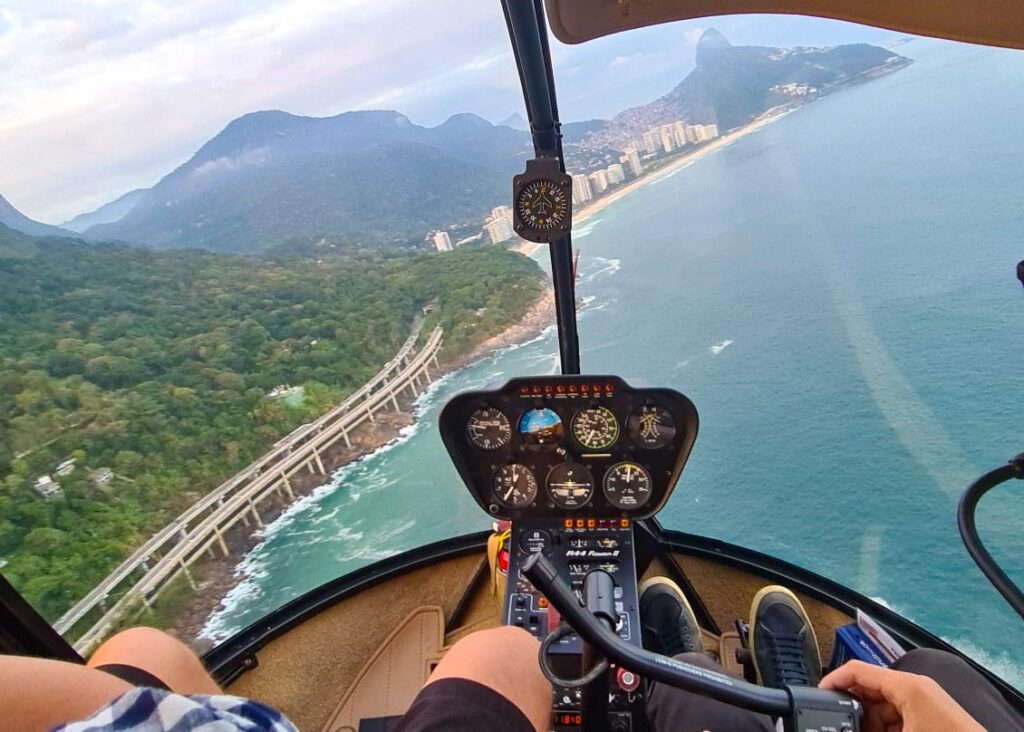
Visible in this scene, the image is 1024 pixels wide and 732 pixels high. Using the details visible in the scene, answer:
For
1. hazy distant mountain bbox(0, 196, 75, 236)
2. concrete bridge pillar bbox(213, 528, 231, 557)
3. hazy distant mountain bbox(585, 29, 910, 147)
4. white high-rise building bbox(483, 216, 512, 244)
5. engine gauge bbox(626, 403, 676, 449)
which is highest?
hazy distant mountain bbox(0, 196, 75, 236)

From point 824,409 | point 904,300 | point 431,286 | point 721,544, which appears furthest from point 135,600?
point 904,300

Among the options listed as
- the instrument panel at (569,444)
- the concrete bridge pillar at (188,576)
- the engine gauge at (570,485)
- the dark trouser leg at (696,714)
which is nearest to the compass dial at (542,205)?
the instrument panel at (569,444)

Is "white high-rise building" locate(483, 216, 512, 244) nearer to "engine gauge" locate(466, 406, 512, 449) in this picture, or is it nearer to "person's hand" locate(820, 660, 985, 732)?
"engine gauge" locate(466, 406, 512, 449)

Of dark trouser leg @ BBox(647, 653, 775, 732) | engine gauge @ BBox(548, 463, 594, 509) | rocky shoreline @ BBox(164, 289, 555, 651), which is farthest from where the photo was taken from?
rocky shoreline @ BBox(164, 289, 555, 651)

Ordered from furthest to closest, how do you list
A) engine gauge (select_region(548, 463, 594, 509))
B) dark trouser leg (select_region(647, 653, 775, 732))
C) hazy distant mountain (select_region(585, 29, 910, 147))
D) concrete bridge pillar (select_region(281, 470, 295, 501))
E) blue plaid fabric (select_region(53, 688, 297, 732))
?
concrete bridge pillar (select_region(281, 470, 295, 501)) → hazy distant mountain (select_region(585, 29, 910, 147)) → engine gauge (select_region(548, 463, 594, 509)) → dark trouser leg (select_region(647, 653, 775, 732)) → blue plaid fabric (select_region(53, 688, 297, 732))

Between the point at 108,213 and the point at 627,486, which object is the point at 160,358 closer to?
the point at 108,213

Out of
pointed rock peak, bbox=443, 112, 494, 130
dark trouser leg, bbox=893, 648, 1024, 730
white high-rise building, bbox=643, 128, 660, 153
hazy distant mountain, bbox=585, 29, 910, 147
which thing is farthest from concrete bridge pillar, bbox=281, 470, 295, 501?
dark trouser leg, bbox=893, 648, 1024, 730

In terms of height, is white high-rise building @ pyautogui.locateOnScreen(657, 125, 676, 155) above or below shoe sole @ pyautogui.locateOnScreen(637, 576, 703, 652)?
above

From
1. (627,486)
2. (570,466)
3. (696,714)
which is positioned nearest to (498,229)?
(570,466)
